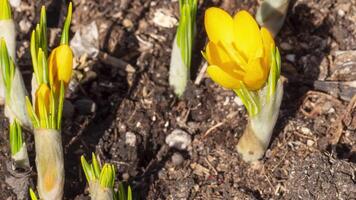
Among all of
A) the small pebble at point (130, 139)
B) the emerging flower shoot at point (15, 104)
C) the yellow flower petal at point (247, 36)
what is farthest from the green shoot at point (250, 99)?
the emerging flower shoot at point (15, 104)

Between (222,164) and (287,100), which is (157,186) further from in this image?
(287,100)

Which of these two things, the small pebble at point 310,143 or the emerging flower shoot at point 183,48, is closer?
the emerging flower shoot at point 183,48

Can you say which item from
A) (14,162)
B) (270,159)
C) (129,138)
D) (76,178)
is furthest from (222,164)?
(14,162)

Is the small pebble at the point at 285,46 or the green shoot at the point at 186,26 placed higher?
the green shoot at the point at 186,26

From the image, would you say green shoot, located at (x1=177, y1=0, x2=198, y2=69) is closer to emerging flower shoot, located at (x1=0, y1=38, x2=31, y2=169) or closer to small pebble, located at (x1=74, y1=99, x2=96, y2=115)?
small pebble, located at (x1=74, y1=99, x2=96, y2=115)

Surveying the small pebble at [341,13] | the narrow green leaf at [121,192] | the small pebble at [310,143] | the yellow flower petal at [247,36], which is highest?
the yellow flower petal at [247,36]

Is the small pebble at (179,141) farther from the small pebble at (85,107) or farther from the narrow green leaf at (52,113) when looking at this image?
the narrow green leaf at (52,113)

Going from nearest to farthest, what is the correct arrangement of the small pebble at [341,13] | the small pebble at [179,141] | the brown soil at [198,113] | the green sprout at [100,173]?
the green sprout at [100,173] < the brown soil at [198,113] < the small pebble at [179,141] < the small pebble at [341,13]

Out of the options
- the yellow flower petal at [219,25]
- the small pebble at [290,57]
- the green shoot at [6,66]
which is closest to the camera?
the green shoot at [6,66]

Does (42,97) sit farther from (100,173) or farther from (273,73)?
(273,73)

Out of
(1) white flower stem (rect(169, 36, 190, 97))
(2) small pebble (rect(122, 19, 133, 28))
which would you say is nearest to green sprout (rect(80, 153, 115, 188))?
(1) white flower stem (rect(169, 36, 190, 97))
